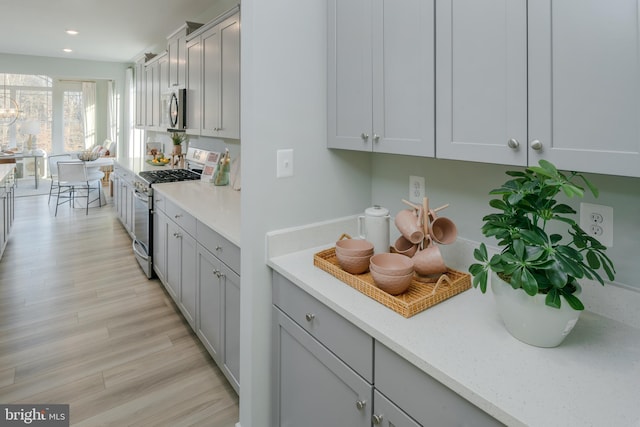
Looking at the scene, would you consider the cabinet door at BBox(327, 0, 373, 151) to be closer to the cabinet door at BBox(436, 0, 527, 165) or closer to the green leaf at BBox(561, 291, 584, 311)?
the cabinet door at BBox(436, 0, 527, 165)

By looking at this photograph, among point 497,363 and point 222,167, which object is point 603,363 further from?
point 222,167

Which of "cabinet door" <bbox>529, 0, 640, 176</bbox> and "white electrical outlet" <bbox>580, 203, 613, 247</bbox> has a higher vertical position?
"cabinet door" <bbox>529, 0, 640, 176</bbox>

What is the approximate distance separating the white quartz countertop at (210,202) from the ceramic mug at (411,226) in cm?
79

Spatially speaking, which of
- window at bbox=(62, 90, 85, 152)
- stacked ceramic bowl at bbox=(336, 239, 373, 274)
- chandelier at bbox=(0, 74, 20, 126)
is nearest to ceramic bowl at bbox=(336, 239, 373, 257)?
stacked ceramic bowl at bbox=(336, 239, 373, 274)

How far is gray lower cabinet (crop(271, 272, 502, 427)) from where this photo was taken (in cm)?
92

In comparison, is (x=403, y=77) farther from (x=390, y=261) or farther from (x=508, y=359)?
(x=508, y=359)

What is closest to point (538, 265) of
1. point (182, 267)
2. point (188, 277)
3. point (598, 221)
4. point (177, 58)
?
point (598, 221)

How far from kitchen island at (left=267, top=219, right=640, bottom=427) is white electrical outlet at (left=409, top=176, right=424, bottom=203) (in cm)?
50

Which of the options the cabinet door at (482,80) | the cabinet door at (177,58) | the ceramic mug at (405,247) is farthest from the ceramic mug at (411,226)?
the cabinet door at (177,58)

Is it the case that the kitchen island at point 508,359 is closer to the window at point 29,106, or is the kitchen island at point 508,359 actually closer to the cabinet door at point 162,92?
the cabinet door at point 162,92

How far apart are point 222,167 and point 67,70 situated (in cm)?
624

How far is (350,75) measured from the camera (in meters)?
1.51

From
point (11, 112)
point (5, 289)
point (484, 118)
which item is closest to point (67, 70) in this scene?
point (11, 112)

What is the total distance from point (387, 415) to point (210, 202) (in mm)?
2056
